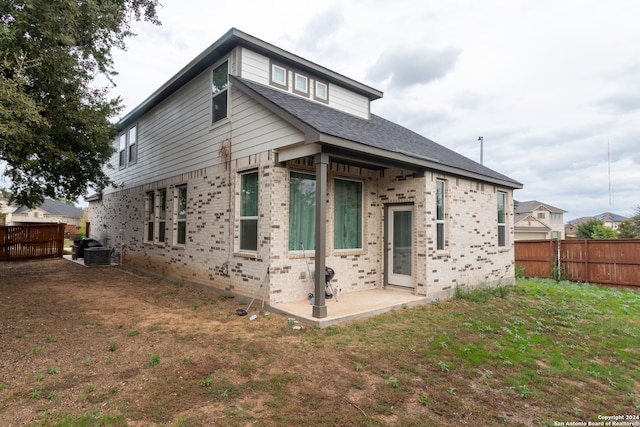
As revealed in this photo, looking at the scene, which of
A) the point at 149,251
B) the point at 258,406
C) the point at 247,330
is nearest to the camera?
the point at 258,406

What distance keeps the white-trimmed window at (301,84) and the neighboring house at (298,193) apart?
0.12ft

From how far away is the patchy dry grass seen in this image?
10.1ft

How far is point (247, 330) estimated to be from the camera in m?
5.52

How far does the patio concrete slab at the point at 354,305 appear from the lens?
5.82 m

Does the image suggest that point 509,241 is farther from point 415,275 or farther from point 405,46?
point 405,46

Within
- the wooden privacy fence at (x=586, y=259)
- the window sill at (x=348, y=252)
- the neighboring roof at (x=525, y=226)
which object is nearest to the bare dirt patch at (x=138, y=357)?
the window sill at (x=348, y=252)

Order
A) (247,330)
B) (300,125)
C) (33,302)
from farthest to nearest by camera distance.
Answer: (33,302)
(300,125)
(247,330)

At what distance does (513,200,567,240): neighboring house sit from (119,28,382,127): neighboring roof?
28.8 metres

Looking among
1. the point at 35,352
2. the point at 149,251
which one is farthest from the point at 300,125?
the point at 149,251

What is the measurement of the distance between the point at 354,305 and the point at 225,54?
6.83 metres

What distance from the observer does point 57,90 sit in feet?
24.4

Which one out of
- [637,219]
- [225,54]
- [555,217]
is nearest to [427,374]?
[225,54]

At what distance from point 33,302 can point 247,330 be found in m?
5.42

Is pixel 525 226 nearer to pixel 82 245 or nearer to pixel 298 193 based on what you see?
pixel 298 193
